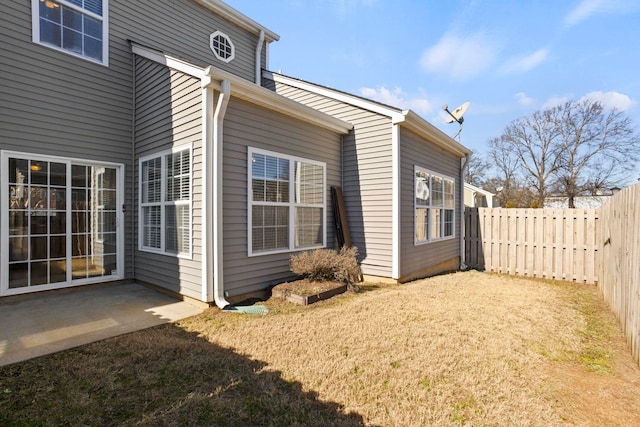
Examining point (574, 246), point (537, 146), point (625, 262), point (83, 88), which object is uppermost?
point (537, 146)

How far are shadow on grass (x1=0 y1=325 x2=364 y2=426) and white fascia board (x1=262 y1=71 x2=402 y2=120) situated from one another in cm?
539

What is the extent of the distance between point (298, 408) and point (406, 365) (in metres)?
1.16

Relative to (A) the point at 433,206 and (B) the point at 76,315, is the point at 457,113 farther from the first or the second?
(B) the point at 76,315

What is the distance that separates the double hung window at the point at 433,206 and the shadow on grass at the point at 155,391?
213 inches

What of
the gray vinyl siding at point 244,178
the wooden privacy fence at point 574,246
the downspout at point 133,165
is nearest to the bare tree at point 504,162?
the wooden privacy fence at point 574,246

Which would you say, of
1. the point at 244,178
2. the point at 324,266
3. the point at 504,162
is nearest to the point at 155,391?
the point at 244,178

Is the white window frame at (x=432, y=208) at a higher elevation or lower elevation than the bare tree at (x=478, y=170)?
lower

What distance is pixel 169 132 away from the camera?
523 centimetres

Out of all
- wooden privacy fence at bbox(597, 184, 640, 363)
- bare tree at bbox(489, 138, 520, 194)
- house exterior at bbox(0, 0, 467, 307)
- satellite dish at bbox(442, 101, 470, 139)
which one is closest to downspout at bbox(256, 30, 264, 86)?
house exterior at bbox(0, 0, 467, 307)

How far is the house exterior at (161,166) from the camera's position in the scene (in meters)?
4.72

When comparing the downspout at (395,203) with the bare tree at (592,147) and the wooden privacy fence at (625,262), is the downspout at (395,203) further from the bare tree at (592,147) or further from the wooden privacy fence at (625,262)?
the bare tree at (592,147)

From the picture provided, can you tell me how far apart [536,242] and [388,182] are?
4577 millimetres

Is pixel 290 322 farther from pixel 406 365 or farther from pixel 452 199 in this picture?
pixel 452 199

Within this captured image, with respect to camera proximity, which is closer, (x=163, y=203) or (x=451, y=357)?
(x=451, y=357)
